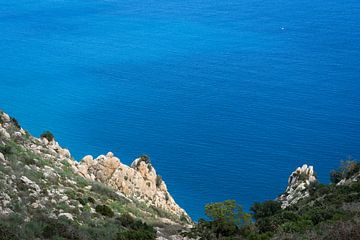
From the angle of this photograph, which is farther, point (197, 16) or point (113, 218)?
point (197, 16)

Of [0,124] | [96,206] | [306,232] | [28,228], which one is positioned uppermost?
[0,124]

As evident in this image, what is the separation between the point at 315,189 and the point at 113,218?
47.2 ft

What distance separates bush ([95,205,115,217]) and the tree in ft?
13.0

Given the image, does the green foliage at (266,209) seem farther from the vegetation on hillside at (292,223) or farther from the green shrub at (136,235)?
the green shrub at (136,235)

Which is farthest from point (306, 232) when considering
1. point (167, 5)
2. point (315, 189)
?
point (167, 5)

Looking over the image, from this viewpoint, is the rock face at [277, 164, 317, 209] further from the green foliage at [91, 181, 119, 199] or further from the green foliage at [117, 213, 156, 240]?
the green foliage at [117, 213, 156, 240]

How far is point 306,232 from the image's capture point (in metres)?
18.4

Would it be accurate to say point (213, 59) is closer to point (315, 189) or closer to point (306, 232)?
point (315, 189)

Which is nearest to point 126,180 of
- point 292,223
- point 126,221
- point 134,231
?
point 126,221

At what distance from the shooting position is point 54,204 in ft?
66.5

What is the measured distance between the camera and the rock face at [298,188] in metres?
33.1

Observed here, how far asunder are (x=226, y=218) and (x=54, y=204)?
22.5 feet

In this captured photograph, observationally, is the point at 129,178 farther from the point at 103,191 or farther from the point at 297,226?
the point at 297,226

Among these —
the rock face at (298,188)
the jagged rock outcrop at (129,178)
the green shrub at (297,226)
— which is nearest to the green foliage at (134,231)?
the green shrub at (297,226)
